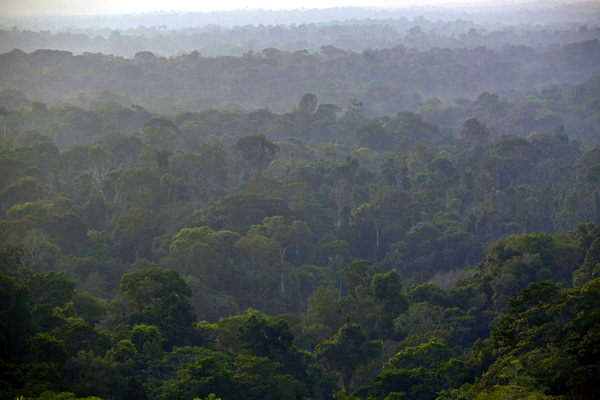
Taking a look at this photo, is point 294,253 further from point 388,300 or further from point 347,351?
point 347,351

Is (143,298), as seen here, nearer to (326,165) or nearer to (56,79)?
(326,165)

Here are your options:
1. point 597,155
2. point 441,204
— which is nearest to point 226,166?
point 441,204

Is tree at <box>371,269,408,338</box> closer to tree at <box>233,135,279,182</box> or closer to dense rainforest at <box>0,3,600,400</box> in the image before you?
dense rainforest at <box>0,3,600,400</box>

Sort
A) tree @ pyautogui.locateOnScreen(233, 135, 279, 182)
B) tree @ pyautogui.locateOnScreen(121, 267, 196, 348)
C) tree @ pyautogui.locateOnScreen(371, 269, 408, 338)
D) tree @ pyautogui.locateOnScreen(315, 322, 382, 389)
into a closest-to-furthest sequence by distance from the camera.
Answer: tree @ pyautogui.locateOnScreen(121, 267, 196, 348), tree @ pyautogui.locateOnScreen(315, 322, 382, 389), tree @ pyautogui.locateOnScreen(371, 269, 408, 338), tree @ pyautogui.locateOnScreen(233, 135, 279, 182)

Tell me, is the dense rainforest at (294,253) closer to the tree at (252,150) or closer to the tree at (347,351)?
the tree at (347,351)

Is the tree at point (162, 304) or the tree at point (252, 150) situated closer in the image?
the tree at point (162, 304)

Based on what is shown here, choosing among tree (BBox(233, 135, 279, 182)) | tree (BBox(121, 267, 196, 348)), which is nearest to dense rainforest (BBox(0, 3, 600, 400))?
tree (BBox(121, 267, 196, 348))

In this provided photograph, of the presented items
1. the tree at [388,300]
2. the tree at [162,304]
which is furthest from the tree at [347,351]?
the tree at [162,304]

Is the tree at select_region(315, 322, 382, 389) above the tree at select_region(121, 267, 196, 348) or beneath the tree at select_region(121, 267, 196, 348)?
beneath
